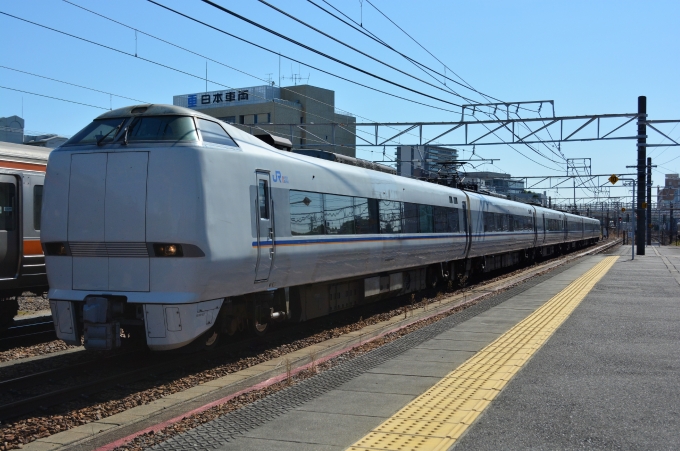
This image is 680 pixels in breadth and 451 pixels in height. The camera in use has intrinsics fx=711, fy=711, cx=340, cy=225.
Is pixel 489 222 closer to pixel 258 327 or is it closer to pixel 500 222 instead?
pixel 500 222

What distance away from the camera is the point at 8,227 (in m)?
11.0

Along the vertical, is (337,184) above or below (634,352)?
above

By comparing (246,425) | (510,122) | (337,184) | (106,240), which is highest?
(510,122)

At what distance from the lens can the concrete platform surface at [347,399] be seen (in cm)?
545

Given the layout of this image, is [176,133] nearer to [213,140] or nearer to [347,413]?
[213,140]

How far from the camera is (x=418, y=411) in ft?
20.4

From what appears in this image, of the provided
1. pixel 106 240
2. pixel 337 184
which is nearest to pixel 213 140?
pixel 106 240

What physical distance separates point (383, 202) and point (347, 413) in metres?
7.89

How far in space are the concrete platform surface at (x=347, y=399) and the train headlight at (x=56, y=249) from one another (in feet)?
10.8

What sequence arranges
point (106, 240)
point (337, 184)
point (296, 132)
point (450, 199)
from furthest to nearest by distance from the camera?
point (296, 132)
point (450, 199)
point (337, 184)
point (106, 240)

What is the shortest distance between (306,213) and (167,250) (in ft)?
9.63

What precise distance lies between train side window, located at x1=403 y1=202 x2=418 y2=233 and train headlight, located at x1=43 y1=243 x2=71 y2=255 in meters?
7.70

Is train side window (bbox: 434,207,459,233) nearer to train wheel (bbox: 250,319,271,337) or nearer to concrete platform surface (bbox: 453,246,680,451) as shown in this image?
concrete platform surface (bbox: 453,246,680,451)

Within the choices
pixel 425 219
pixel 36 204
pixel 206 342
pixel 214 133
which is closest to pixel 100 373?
pixel 206 342
